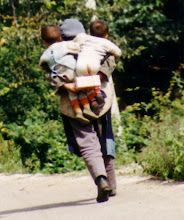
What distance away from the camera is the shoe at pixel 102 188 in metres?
4.57

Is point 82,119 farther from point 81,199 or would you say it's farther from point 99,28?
point 81,199

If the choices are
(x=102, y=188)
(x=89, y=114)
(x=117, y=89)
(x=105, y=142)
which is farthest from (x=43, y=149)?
(x=117, y=89)

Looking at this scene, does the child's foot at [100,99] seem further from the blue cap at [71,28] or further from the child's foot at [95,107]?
the blue cap at [71,28]

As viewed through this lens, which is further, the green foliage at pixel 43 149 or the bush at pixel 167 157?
the green foliage at pixel 43 149

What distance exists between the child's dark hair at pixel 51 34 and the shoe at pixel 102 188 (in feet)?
4.34

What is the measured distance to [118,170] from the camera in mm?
7723

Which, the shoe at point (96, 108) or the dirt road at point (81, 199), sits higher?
the shoe at point (96, 108)

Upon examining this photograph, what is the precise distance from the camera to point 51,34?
497cm

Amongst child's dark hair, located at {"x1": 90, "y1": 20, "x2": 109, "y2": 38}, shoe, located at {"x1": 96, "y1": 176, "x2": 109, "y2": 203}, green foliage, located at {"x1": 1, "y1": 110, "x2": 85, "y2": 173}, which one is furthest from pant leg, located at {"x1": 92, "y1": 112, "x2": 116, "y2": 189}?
green foliage, located at {"x1": 1, "y1": 110, "x2": 85, "y2": 173}

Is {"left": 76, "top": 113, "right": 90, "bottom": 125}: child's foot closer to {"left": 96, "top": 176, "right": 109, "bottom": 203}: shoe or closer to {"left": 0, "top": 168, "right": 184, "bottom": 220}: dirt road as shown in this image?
{"left": 96, "top": 176, "right": 109, "bottom": 203}: shoe

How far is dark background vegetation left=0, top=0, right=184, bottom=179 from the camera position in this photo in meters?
8.20

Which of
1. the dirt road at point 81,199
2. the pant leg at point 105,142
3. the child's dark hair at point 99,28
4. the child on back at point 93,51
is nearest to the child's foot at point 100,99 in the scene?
the child on back at point 93,51

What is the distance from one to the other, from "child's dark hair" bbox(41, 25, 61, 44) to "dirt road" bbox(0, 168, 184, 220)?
59.3 inches

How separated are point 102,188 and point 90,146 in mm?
407
